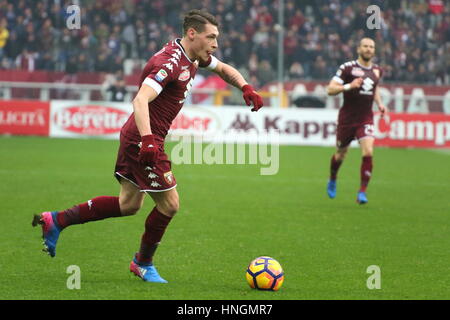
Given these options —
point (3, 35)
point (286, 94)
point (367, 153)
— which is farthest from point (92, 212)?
point (3, 35)

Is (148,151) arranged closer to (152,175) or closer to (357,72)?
(152,175)

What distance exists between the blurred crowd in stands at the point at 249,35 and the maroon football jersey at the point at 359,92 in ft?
42.3

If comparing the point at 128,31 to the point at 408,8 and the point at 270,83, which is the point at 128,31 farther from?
the point at 408,8

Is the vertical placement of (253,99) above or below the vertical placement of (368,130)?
above

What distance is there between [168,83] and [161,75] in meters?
0.27

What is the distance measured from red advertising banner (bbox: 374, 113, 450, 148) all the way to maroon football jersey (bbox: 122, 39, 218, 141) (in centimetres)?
1772

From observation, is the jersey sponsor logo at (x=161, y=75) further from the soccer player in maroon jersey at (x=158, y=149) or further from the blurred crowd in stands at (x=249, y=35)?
the blurred crowd in stands at (x=249, y=35)

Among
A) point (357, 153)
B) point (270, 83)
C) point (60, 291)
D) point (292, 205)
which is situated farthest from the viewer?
point (270, 83)

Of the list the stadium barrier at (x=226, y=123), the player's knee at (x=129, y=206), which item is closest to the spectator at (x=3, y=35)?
the stadium barrier at (x=226, y=123)

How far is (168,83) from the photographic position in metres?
6.73

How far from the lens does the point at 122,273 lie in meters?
7.22

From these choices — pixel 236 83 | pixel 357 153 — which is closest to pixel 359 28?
pixel 357 153

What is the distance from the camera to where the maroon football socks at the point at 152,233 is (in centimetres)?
686

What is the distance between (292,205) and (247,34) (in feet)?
55.1
